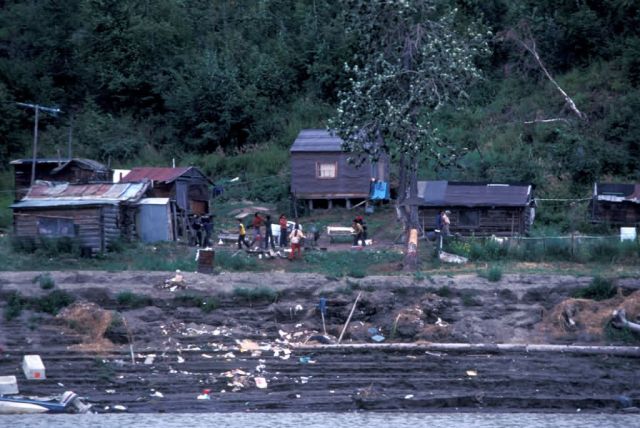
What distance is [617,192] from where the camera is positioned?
130 feet

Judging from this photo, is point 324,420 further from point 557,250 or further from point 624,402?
point 557,250

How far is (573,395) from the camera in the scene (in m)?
20.2

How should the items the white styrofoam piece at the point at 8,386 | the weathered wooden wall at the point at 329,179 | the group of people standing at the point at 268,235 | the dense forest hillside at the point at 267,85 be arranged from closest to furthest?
1. the white styrofoam piece at the point at 8,386
2. the group of people standing at the point at 268,235
3. the weathered wooden wall at the point at 329,179
4. the dense forest hillside at the point at 267,85

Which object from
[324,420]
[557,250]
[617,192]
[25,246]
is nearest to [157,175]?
[25,246]

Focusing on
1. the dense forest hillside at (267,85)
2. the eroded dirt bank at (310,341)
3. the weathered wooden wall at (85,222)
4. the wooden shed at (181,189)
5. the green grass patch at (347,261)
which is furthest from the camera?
the dense forest hillside at (267,85)

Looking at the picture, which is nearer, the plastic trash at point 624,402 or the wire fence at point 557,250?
the plastic trash at point 624,402

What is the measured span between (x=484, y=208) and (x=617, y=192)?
5.45 meters

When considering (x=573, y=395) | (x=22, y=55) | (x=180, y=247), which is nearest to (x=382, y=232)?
(x=180, y=247)

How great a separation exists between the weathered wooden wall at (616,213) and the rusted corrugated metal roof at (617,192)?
0.23 metres

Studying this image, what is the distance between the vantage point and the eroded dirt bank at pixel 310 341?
65.0 feet

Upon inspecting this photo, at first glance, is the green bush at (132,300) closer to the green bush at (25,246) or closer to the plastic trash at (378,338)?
the plastic trash at (378,338)

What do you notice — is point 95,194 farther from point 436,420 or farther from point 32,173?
point 436,420

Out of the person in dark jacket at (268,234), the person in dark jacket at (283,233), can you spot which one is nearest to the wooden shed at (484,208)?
the person in dark jacket at (283,233)

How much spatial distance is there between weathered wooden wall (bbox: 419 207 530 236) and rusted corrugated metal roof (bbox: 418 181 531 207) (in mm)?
299
